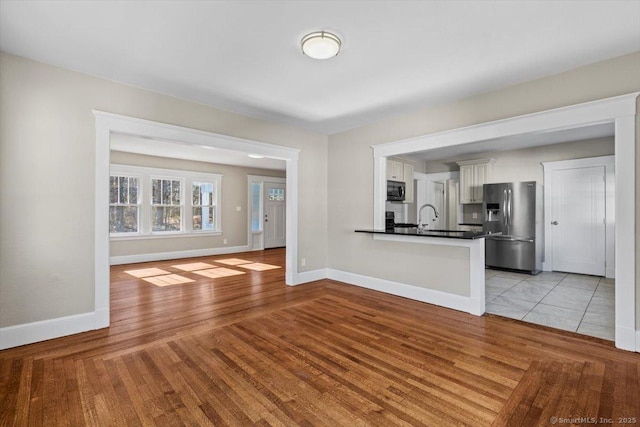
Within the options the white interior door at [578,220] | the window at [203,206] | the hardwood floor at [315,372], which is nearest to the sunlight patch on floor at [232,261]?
the window at [203,206]

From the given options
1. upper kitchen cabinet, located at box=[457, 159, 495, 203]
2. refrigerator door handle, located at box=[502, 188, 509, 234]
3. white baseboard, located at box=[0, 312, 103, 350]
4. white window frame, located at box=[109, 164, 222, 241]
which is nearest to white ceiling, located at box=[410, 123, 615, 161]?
upper kitchen cabinet, located at box=[457, 159, 495, 203]

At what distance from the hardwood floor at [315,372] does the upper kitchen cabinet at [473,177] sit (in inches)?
160

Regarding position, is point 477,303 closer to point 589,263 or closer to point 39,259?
point 589,263

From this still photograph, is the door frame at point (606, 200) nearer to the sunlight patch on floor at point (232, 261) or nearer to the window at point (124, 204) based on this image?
the sunlight patch on floor at point (232, 261)

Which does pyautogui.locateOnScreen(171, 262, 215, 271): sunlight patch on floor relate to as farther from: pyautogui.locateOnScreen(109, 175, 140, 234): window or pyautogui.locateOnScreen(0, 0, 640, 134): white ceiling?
pyautogui.locateOnScreen(0, 0, 640, 134): white ceiling

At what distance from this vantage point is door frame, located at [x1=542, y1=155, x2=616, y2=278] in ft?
17.9

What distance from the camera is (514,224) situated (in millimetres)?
6117

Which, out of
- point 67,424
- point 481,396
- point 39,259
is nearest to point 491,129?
point 481,396

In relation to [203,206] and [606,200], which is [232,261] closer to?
[203,206]

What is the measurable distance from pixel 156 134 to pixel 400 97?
2.86 meters

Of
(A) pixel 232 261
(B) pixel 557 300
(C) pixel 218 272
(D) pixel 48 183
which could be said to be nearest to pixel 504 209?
(B) pixel 557 300

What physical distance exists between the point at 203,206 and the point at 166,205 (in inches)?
36.2

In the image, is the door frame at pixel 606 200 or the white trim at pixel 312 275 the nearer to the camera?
the white trim at pixel 312 275

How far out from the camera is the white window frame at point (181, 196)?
695 centimetres
